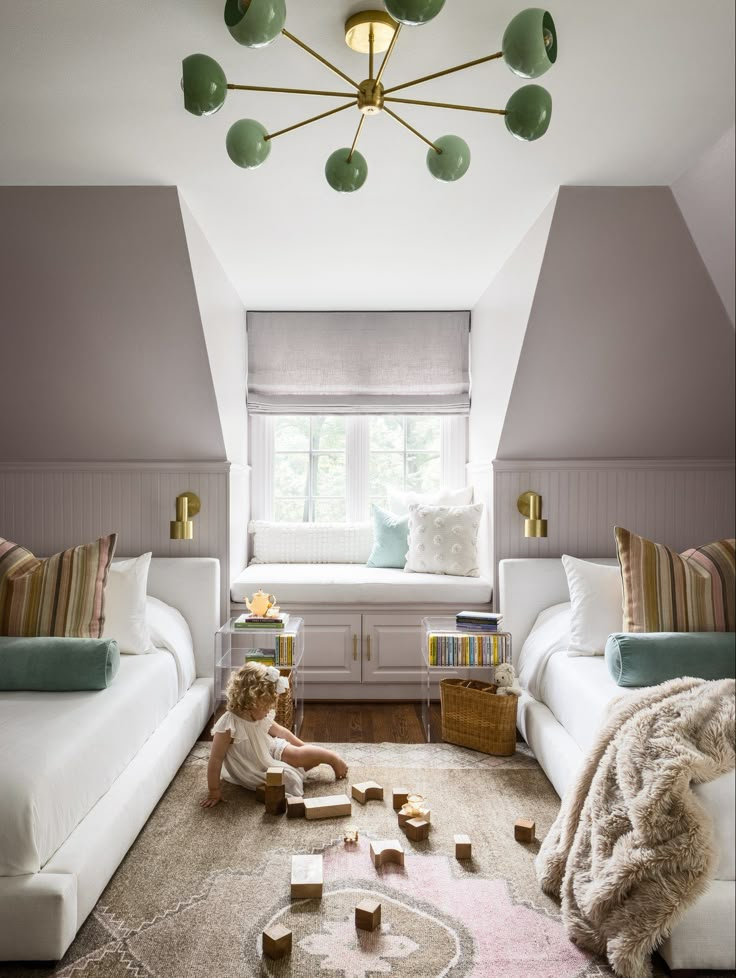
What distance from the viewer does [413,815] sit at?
7.00 feet

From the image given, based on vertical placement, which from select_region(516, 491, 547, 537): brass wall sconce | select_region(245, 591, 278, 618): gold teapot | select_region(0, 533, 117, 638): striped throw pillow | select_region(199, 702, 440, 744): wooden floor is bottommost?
select_region(199, 702, 440, 744): wooden floor

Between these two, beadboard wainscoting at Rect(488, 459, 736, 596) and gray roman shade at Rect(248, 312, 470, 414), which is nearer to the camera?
beadboard wainscoting at Rect(488, 459, 736, 596)

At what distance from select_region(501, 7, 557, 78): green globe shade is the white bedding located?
176 centimetres

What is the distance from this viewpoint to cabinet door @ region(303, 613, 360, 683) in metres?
3.52

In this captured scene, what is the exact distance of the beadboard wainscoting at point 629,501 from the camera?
0.67 m

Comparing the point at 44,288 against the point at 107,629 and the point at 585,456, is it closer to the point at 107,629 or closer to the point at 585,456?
the point at 107,629

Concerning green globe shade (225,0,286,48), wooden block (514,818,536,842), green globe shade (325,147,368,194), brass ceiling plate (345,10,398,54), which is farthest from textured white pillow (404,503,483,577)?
green globe shade (225,0,286,48)

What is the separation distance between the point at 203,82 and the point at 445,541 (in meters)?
2.74

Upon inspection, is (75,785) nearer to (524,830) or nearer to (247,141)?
(524,830)

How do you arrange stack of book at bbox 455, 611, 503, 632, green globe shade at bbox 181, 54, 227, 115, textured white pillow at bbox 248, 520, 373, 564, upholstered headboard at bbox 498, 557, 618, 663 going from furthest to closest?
textured white pillow at bbox 248, 520, 373, 564, stack of book at bbox 455, 611, 503, 632, green globe shade at bbox 181, 54, 227, 115, upholstered headboard at bbox 498, 557, 618, 663

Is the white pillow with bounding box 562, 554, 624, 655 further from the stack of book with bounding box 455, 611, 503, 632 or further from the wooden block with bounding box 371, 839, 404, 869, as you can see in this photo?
the stack of book with bounding box 455, 611, 503, 632

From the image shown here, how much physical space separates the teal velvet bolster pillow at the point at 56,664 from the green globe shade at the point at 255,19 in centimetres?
167

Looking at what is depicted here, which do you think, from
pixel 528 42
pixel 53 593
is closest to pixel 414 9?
pixel 528 42

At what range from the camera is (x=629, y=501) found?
94 centimetres
